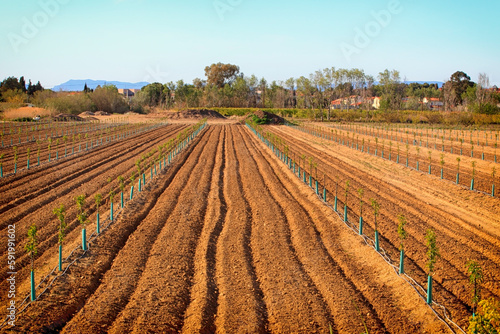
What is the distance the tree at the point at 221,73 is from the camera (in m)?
111

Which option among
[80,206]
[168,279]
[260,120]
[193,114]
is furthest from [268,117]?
[168,279]

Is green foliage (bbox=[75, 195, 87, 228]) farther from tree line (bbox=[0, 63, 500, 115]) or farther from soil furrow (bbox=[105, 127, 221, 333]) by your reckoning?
tree line (bbox=[0, 63, 500, 115])

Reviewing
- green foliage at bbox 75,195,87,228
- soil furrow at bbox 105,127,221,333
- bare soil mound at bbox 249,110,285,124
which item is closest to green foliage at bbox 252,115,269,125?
bare soil mound at bbox 249,110,285,124

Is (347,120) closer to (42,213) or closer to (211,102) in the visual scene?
(211,102)

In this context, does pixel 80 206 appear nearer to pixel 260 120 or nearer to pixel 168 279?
pixel 168 279

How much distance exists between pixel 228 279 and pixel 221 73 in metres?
107

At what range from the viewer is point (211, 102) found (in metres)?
92.2

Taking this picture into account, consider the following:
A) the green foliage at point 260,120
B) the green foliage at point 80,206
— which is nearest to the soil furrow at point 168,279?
the green foliage at point 80,206

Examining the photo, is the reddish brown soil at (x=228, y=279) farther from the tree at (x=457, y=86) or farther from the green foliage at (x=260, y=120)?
the tree at (x=457, y=86)

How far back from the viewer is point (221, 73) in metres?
111

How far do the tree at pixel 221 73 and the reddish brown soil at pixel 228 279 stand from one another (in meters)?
102

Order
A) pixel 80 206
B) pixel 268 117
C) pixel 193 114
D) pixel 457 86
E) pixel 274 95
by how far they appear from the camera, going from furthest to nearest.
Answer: pixel 274 95
pixel 457 86
pixel 193 114
pixel 268 117
pixel 80 206

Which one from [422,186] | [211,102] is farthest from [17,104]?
[422,186]

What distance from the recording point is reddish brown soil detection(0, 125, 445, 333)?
5996mm
